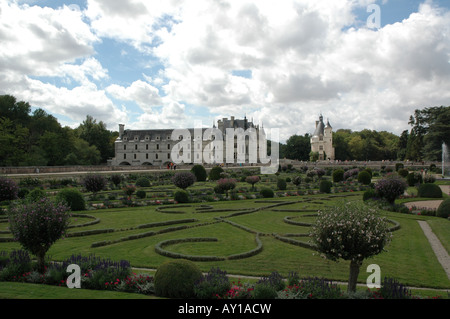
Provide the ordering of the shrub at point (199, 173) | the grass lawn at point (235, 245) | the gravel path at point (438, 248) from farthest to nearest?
the shrub at point (199, 173)
the gravel path at point (438, 248)
the grass lawn at point (235, 245)

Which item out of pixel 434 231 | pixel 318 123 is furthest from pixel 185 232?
pixel 318 123

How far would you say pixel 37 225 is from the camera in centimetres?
834

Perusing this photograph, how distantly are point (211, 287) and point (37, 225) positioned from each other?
4569 millimetres

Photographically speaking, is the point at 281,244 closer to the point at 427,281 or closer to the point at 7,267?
the point at 427,281

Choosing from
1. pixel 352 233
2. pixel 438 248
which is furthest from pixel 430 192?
pixel 352 233

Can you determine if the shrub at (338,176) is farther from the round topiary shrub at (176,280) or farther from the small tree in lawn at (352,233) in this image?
the round topiary shrub at (176,280)

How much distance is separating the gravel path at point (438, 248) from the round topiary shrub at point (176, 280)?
7052 mm

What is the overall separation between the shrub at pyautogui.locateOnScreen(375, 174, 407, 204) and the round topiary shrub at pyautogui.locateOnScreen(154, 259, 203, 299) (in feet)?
56.4

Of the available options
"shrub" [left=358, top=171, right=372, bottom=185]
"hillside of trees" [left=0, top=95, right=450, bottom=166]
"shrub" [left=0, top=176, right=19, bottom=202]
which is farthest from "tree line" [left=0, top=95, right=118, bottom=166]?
"shrub" [left=358, top=171, right=372, bottom=185]

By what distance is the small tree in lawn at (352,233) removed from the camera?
678cm

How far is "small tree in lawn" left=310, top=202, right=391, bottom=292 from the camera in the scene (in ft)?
22.3

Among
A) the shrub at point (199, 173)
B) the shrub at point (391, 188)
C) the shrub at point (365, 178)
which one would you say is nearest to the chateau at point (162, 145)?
the shrub at point (199, 173)

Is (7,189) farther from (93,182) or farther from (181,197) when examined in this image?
(181,197)

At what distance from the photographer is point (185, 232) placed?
47.6ft
